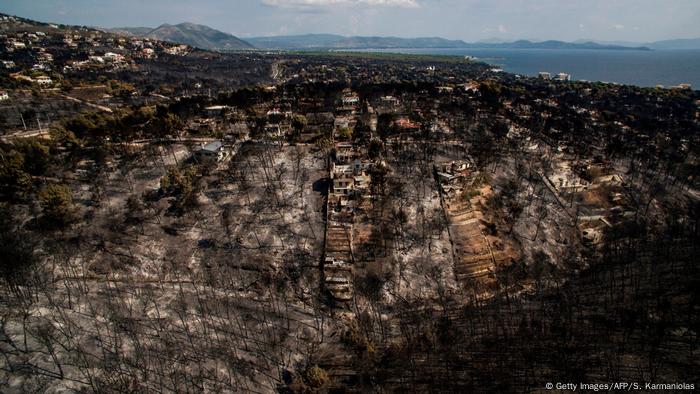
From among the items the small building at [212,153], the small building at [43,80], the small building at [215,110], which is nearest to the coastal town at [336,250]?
the small building at [212,153]

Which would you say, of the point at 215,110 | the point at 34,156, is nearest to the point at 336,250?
the point at 34,156

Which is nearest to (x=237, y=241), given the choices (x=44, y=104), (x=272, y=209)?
(x=272, y=209)

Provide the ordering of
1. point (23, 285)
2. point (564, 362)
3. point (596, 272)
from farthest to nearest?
point (596, 272) → point (23, 285) → point (564, 362)

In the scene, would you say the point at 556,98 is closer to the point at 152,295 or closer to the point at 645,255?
the point at 645,255

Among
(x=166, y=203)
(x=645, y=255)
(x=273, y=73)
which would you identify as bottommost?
(x=645, y=255)

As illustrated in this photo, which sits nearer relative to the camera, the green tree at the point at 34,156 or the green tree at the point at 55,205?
the green tree at the point at 55,205

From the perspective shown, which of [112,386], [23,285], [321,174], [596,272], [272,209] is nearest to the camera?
[112,386]

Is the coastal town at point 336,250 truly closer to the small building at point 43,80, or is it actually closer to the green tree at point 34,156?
the green tree at point 34,156
